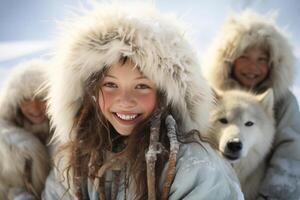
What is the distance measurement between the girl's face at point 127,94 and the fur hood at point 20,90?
47.3 inches

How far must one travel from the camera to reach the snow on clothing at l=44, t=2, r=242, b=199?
1.71 metres

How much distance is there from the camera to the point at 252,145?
2832 millimetres

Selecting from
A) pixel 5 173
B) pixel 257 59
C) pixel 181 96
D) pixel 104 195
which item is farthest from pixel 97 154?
pixel 257 59

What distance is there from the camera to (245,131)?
2764 mm

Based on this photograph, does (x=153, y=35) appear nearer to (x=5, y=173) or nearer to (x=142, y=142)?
(x=142, y=142)

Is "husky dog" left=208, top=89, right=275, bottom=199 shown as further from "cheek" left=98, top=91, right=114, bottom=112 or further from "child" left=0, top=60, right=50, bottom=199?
"child" left=0, top=60, right=50, bottom=199

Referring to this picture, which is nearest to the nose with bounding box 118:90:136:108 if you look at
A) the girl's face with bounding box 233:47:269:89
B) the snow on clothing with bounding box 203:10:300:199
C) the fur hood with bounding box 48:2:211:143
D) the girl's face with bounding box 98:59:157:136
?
the girl's face with bounding box 98:59:157:136

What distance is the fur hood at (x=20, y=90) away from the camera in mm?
3004

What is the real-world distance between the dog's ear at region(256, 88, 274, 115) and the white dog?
149 cm

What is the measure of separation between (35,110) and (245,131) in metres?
1.41

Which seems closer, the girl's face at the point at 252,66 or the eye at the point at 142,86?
the eye at the point at 142,86

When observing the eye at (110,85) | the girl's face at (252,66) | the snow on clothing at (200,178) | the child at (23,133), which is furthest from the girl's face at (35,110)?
the snow on clothing at (200,178)

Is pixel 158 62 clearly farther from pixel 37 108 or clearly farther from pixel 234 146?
pixel 37 108

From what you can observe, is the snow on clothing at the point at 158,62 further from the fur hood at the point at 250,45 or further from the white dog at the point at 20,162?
the fur hood at the point at 250,45
